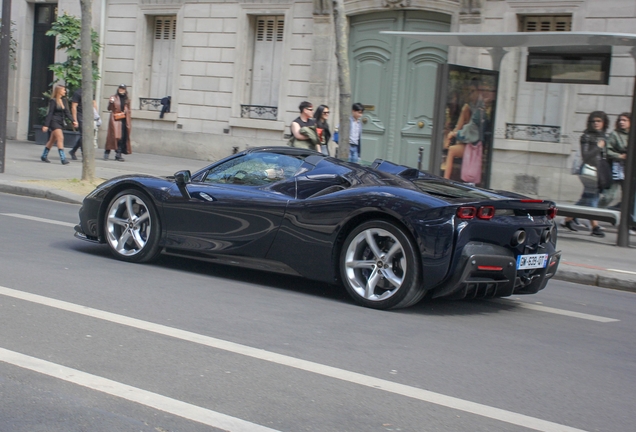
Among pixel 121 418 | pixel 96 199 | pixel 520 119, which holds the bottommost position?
pixel 121 418

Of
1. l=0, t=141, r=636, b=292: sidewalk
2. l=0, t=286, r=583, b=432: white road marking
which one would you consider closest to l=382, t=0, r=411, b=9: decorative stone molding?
l=0, t=141, r=636, b=292: sidewalk

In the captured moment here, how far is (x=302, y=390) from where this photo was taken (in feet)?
14.3

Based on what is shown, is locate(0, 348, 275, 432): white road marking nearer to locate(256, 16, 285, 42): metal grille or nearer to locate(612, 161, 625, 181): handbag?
locate(612, 161, 625, 181): handbag

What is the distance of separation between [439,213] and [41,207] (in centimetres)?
770

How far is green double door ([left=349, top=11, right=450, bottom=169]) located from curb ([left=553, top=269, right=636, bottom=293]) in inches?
381

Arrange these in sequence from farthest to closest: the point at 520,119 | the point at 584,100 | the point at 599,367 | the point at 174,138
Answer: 1. the point at 174,138
2. the point at 520,119
3. the point at 584,100
4. the point at 599,367

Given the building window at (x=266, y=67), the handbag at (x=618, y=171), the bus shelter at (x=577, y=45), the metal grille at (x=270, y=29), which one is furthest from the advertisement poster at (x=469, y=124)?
the metal grille at (x=270, y=29)

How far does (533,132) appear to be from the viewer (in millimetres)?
17000

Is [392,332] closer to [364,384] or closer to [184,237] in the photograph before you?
[364,384]

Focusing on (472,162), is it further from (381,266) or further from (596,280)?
(381,266)

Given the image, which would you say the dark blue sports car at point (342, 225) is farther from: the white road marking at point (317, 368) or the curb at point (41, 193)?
the curb at point (41, 193)

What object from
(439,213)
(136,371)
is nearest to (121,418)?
(136,371)

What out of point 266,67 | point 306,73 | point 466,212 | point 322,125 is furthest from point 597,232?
point 266,67

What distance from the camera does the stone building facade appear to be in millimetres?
16391
